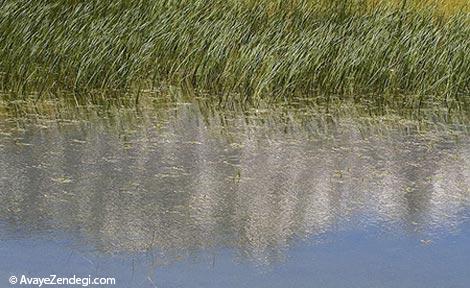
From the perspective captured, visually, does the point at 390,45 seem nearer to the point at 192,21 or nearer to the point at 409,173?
the point at 192,21

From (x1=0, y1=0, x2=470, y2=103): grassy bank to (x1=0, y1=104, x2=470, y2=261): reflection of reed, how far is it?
107 cm

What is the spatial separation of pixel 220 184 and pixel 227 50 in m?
2.41

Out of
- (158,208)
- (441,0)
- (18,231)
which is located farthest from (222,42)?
(18,231)

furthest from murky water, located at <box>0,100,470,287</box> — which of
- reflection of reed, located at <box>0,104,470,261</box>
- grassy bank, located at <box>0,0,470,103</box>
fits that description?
grassy bank, located at <box>0,0,470,103</box>

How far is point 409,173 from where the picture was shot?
14.4 feet

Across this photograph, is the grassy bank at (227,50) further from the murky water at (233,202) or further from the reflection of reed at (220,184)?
the reflection of reed at (220,184)

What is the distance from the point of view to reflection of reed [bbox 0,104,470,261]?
342 centimetres

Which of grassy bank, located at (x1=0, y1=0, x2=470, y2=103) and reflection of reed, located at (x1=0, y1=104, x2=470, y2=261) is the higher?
grassy bank, located at (x1=0, y1=0, x2=470, y2=103)

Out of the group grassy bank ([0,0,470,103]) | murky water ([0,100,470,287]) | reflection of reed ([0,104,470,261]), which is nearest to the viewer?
murky water ([0,100,470,287])

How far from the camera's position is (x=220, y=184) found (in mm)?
4023

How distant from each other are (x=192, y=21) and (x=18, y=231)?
3446mm

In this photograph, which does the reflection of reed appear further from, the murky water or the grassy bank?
the grassy bank

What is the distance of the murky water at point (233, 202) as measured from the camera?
3043 millimetres

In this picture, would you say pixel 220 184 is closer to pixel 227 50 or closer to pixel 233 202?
pixel 233 202
